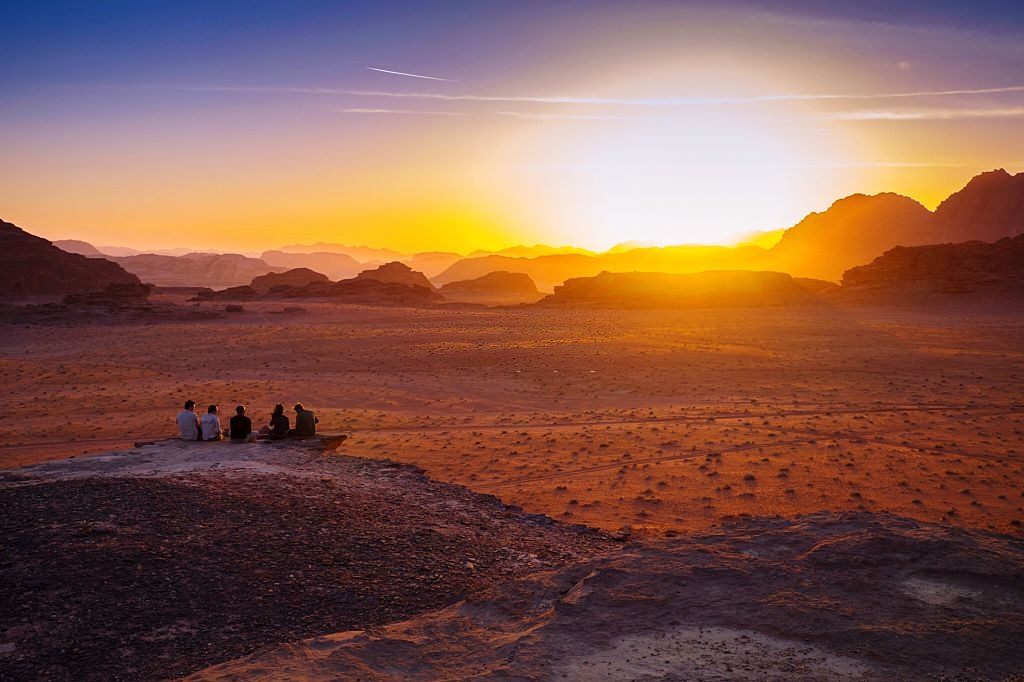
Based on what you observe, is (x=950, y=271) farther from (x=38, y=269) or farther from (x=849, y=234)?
(x=849, y=234)

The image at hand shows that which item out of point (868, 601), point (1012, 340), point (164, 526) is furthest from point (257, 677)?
point (1012, 340)

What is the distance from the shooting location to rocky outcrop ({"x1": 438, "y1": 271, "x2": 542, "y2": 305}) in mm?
106000

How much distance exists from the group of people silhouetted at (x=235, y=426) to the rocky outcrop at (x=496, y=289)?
3485 inches

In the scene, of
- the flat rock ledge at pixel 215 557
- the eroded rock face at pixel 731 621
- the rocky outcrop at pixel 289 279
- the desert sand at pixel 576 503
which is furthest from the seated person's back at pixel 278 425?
the rocky outcrop at pixel 289 279

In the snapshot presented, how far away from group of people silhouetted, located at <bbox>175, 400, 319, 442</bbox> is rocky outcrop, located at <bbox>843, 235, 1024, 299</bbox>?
221ft

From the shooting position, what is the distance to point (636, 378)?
2484cm

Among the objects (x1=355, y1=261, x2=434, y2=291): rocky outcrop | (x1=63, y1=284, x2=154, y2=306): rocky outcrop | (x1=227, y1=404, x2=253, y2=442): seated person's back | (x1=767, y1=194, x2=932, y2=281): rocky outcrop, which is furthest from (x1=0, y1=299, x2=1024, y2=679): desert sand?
(x1=767, y1=194, x2=932, y2=281): rocky outcrop

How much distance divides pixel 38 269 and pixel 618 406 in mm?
73270

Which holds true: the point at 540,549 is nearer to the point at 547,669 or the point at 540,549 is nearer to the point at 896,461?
the point at 547,669

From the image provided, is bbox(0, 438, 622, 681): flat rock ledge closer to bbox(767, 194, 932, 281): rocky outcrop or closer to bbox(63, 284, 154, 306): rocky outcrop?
bbox(63, 284, 154, 306): rocky outcrop

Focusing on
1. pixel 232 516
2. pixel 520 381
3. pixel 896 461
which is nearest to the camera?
pixel 232 516

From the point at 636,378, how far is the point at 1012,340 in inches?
960

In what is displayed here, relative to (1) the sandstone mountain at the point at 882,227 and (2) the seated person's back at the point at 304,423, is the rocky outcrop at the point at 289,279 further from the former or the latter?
(1) the sandstone mountain at the point at 882,227

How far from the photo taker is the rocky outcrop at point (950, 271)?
61.0 meters
